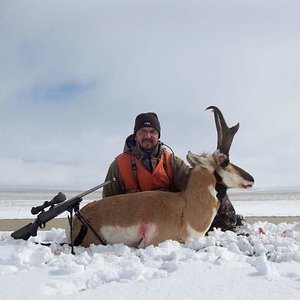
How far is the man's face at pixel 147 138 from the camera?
621 cm

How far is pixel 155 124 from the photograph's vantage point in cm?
630

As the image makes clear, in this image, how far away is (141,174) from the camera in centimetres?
604

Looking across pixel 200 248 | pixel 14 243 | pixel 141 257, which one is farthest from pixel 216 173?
pixel 14 243

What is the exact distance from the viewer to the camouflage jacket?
611 centimetres

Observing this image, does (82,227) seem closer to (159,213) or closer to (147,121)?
(159,213)

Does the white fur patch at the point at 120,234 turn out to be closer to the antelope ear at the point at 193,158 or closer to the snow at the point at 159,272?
the snow at the point at 159,272

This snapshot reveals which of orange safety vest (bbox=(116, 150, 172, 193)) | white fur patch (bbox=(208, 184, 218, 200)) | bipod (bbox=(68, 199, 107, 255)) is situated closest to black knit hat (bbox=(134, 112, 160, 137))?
orange safety vest (bbox=(116, 150, 172, 193))

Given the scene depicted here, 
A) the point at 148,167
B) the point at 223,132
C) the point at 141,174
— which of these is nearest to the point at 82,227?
the point at 141,174

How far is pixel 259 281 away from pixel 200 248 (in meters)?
1.52

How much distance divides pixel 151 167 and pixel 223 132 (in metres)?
1.08

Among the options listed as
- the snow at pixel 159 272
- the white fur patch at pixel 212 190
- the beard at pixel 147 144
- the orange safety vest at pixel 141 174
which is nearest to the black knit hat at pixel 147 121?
the beard at pixel 147 144

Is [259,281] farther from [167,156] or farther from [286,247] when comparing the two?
[167,156]

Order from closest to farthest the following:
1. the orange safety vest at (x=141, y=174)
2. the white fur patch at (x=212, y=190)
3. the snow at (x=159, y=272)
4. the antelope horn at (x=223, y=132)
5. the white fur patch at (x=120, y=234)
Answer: the snow at (x=159, y=272)
the white fur patch at (x=120, y=234)
the white fur patch at (x=212, y=190)
the antelope horn at (x=223, y=132)
the orange safety vest at (x=141, y=174)

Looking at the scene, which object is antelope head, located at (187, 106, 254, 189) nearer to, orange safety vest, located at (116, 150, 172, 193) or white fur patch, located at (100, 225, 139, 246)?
orange safety vest, located at (116, 150, 172, 193)
